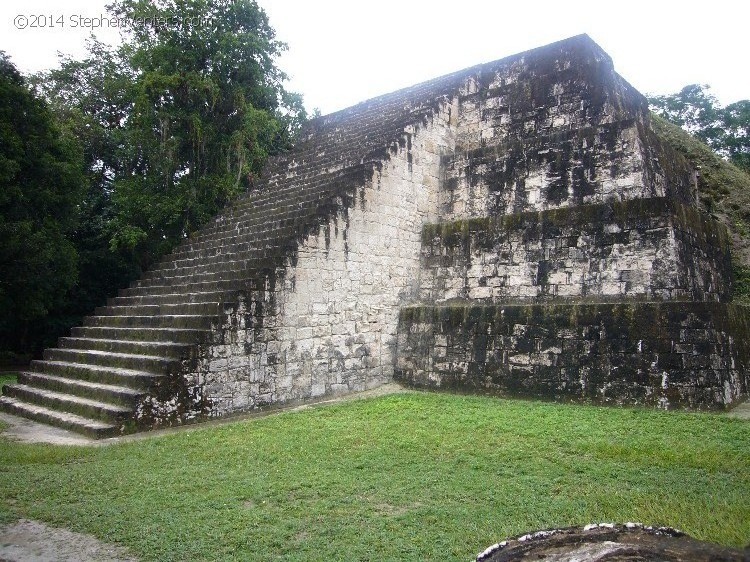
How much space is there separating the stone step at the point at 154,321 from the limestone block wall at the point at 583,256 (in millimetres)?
4382

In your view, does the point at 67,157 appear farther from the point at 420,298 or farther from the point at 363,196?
the point at 420,298

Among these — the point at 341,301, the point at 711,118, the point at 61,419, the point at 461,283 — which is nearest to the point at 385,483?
the point at 341,301

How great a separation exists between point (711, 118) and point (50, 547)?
29.9 meters

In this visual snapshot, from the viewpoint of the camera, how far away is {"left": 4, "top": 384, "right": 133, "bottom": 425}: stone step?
6.61m

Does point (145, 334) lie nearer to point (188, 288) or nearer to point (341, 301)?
point (188, 288)

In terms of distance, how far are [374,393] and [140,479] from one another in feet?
15.6

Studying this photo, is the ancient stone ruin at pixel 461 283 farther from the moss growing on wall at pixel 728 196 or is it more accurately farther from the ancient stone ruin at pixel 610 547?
the ancient stone ruin at pixel 610 547

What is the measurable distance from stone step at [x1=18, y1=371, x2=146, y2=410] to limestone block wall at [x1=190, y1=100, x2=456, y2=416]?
2.74 ft

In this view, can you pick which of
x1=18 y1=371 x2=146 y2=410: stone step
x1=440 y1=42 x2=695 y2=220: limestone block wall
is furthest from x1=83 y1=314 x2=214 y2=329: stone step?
x1=440 y1=42 x2=695 y2=220: limestone block wall

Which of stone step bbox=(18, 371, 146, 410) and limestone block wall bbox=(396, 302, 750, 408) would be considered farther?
limestone block wall bbox=(396, 302, 750, 408)

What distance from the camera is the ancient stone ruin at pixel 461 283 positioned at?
7.27 metres

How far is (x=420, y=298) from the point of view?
10.4 metres

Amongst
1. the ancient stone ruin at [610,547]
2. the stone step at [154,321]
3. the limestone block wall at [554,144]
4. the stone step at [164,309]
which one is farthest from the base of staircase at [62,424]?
the limestone block wall at [554,144]

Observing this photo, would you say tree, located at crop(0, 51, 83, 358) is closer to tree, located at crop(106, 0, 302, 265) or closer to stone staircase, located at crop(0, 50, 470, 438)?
tree, located at crop(106, 0, 302, 265)
